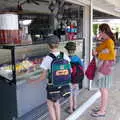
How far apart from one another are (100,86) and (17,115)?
149 cm

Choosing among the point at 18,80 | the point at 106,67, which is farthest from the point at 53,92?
the point at 106,67

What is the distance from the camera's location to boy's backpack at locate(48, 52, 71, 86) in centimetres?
346

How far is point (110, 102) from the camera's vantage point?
5352mm

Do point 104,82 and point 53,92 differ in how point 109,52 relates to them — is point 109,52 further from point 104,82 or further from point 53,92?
point 53,92

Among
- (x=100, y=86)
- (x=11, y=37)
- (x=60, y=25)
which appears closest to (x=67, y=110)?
(x=100, y=86)

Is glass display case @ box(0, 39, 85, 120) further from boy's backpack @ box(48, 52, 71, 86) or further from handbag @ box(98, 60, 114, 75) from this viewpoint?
handbag @ box(98, 60, 114, 75)

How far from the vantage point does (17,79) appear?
3594mm

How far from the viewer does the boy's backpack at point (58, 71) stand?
3.46 meters

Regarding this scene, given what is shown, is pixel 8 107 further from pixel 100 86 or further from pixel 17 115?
pixel 100 86

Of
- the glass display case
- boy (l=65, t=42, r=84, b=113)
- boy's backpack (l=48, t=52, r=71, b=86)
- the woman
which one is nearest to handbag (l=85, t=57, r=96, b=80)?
the woman

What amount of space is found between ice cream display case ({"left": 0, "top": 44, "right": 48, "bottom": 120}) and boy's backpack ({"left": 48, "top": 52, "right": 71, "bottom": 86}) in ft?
1.41

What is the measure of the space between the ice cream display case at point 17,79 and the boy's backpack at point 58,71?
430mm

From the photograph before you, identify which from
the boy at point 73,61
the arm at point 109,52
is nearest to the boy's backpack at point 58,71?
the boy at point 73,61

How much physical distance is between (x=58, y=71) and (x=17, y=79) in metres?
0.53
